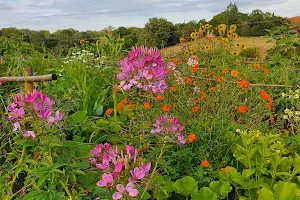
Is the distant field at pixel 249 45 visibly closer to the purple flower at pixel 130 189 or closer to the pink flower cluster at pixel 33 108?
the pink flower cluster at pixel 33 108

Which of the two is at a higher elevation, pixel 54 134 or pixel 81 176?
pixel 54 134

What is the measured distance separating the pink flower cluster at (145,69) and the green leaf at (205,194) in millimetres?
605

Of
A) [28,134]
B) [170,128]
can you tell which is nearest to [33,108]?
[28,134]

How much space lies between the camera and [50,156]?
1.81 metres

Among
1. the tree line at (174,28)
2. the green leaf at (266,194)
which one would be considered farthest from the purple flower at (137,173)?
the tree line at (174,28)

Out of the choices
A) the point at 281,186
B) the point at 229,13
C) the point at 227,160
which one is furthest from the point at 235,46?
the point at 229,13

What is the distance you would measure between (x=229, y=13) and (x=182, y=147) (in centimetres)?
1218

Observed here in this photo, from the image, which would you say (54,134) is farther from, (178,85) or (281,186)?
(178,85)

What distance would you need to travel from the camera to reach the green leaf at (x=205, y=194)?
2.18 metres

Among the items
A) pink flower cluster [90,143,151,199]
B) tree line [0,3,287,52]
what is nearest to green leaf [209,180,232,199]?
pink flower cluster [90,143,151,199]

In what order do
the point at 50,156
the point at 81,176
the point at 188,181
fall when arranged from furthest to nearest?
the point at 188,181
the point at 81,176
the point at 50,156

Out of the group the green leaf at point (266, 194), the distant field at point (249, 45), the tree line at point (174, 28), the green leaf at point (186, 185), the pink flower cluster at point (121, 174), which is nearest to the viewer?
the pink flower cluster at point (121, 174)

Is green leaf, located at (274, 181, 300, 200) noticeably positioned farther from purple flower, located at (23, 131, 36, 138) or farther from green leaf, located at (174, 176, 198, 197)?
purple flower, located at (23, 131, 36, 138)

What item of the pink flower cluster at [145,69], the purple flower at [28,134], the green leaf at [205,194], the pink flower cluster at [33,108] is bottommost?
the green leaf at [205,194]
